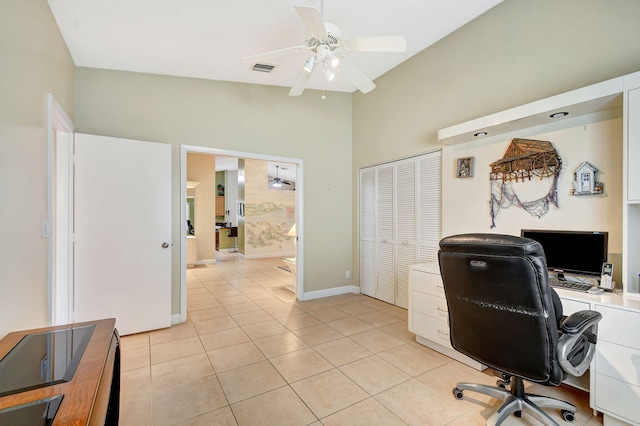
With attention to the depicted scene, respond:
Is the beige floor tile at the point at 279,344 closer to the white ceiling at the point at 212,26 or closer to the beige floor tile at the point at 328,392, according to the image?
the beige floor tile at the point at 328,392

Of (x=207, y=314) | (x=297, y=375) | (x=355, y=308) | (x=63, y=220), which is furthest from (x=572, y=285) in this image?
(x=63, y=220)

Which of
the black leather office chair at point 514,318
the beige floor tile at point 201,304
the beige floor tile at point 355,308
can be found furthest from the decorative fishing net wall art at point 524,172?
the beige floor tile at point 201,304

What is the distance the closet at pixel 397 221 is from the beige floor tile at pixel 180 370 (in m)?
2.55

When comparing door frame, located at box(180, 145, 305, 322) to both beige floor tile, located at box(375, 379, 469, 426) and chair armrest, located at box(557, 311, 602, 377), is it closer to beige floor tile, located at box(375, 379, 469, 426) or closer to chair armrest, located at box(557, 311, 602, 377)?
beige floor tile, located at box(375, 379, 469, 426)

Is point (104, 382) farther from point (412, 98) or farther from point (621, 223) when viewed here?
point (412, 98)

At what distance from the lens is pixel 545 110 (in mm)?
2119

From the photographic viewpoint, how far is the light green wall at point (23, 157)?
1.47 m

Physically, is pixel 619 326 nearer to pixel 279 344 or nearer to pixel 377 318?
pixel 377 318

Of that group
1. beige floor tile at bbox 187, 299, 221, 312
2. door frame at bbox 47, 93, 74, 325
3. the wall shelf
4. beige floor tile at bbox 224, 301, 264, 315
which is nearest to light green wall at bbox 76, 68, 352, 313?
door frame at bbox 47, 93, 74, 325

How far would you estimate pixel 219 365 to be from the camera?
240 cm

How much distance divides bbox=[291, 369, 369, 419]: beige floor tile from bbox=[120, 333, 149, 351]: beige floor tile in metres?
1.77

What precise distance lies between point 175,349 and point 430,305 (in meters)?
2.49

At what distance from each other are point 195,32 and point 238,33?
39 cm

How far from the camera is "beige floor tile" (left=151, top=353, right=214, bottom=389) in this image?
2.19 meters
